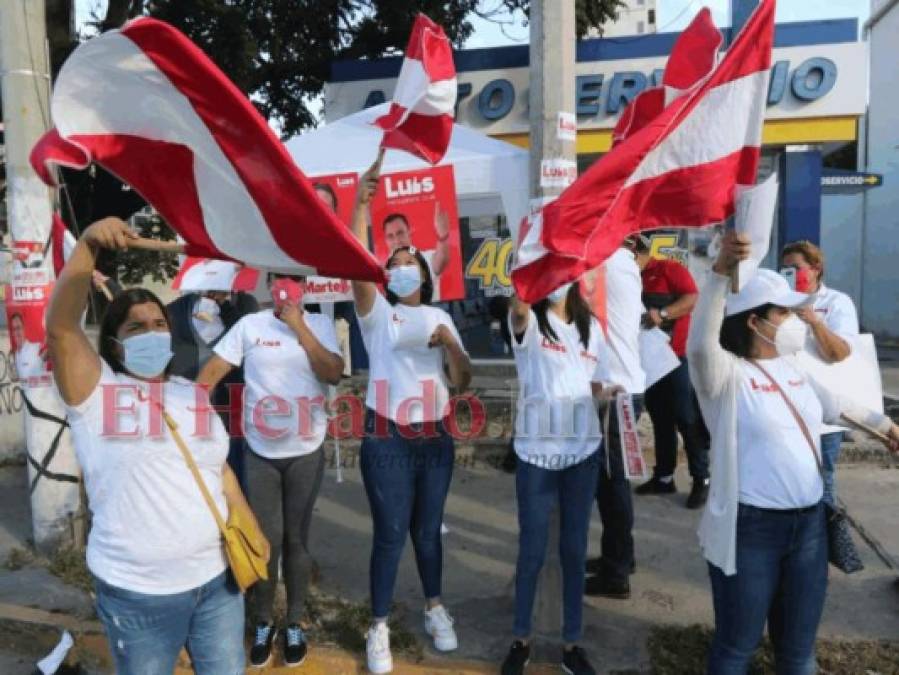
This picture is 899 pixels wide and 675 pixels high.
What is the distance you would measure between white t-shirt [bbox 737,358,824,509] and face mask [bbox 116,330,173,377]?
6.42 ft

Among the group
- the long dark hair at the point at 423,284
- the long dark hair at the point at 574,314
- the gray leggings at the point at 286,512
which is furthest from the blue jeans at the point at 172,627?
the long dark hair at the point at 574,314

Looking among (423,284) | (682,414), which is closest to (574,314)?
(423,284)

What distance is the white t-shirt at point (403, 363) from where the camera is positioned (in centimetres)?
337

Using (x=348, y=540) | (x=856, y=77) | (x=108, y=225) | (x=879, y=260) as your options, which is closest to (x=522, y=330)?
(x=108, y=225)

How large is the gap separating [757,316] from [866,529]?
→ 126 inches

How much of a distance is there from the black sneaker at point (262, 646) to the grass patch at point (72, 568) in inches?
57.3

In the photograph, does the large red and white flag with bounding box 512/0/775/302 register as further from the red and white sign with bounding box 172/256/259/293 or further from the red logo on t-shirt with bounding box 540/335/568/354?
the red and white sign with bounding box 172/256/259/293

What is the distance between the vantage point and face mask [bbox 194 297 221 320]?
4641 mm

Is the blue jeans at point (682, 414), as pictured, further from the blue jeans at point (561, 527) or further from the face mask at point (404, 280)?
the face mask at point (404, 280)

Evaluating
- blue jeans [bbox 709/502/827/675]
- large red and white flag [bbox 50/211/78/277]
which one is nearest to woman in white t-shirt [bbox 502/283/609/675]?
blue jeans [bbox 709/502/827/675]

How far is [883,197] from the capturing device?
71.2 feet

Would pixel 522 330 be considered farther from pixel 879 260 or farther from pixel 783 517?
pixel 879 260

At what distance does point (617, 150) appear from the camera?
2566mm

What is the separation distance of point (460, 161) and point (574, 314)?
2.14 m
